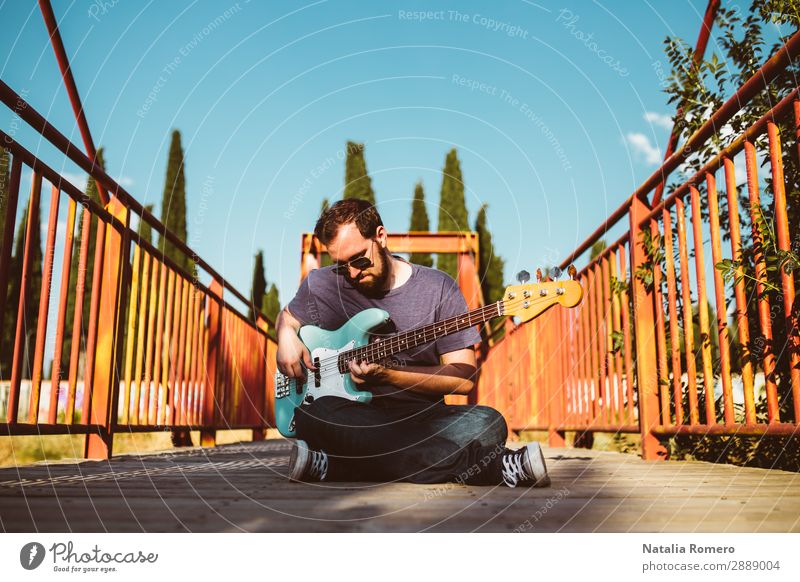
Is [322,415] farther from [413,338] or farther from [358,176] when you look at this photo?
[358,176]

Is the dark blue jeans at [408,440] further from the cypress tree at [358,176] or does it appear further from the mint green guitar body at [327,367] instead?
the cypress tree at [358,176]

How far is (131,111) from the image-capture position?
6.58ft

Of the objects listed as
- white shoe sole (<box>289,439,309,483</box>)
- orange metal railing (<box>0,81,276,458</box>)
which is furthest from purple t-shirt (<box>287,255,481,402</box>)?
orange metal railing (<box>0,81,276,458</box>)

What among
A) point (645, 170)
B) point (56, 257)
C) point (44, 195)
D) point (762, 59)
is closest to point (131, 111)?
point (44, 195)

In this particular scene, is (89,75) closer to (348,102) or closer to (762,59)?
(348,102)

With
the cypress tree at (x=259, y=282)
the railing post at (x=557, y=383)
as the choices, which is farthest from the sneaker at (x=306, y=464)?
the cypress tree at (x=259, y=282)

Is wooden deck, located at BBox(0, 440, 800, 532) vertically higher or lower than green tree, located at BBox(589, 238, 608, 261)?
lower

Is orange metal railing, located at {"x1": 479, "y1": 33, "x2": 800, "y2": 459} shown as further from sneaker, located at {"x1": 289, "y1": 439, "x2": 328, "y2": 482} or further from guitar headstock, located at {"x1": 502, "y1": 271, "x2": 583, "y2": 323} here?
sneaker, located at {"x1": 289, "y1": 439, "x2": 328, "y2": 482}

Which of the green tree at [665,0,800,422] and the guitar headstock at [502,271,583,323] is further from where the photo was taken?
the guitar headstock at [502,271,583,323]

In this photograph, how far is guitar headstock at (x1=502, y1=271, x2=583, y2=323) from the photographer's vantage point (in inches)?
82.7

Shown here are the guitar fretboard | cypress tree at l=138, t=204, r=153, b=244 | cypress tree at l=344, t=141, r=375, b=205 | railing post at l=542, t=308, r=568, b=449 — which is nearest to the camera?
the guitar fretboard

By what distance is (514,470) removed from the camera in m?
1.52

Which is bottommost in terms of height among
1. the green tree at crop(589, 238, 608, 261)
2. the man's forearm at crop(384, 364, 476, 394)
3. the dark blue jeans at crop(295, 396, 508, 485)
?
the dark blue jeans at crop(295, 396, 508, 485)

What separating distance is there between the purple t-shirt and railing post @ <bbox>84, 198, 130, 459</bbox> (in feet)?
2.58
